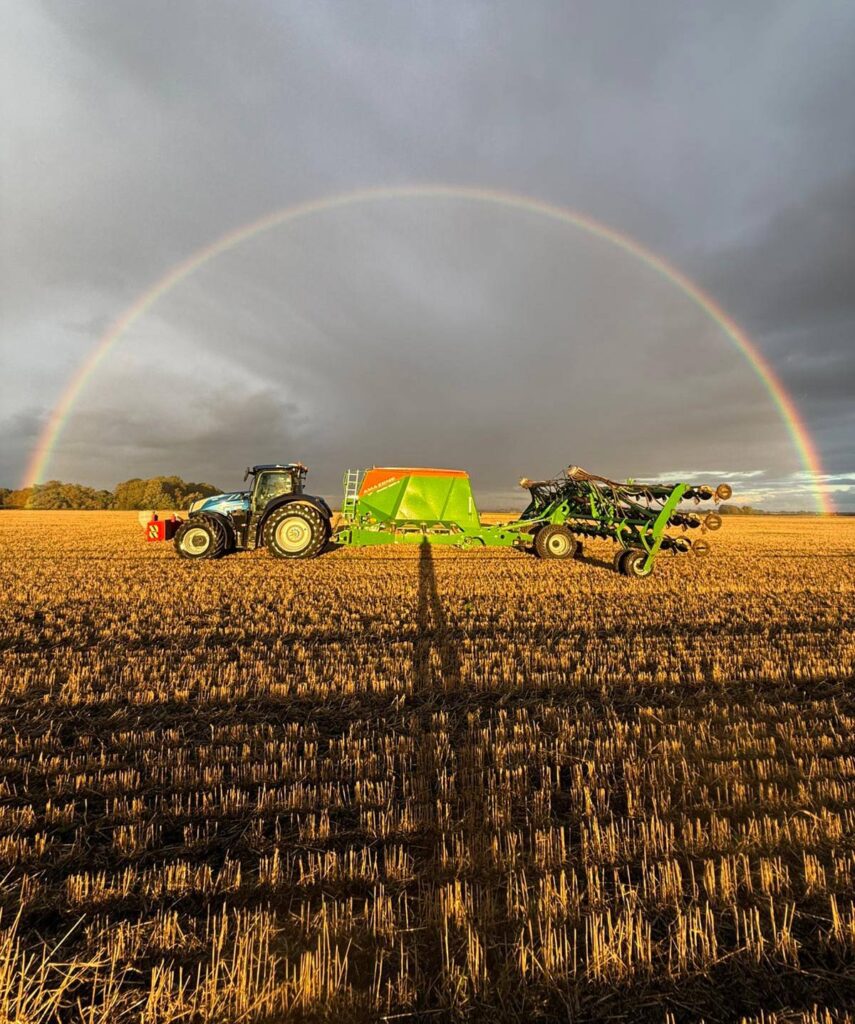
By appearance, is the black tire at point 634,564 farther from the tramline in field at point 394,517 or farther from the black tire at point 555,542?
the black tire at point 555,542

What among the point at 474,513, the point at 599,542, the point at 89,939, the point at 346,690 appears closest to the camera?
the point at 89,939

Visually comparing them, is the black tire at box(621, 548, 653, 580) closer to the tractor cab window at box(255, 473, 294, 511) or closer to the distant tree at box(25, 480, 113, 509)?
the tractor cab window at box(255, 473, 294, 511)

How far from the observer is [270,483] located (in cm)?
1500

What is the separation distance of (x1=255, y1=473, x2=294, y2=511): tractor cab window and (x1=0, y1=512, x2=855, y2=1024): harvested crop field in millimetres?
7209

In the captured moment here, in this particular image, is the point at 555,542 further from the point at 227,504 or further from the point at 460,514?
the point at 227,504

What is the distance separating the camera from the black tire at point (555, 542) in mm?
16531

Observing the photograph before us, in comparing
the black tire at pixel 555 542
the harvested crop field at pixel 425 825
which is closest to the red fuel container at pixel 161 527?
A: the harvested crop field at pixel 425 825

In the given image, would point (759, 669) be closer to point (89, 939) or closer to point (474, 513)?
point (89, 939)

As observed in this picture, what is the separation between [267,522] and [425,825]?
484 inches

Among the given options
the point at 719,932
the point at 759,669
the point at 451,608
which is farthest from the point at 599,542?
the point at 719,932

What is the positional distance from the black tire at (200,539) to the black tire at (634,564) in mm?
10887

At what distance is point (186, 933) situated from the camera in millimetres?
2438

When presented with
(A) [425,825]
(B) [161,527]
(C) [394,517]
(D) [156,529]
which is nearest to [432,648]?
(A) [425,825]

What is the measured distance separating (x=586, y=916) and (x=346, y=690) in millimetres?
3606
